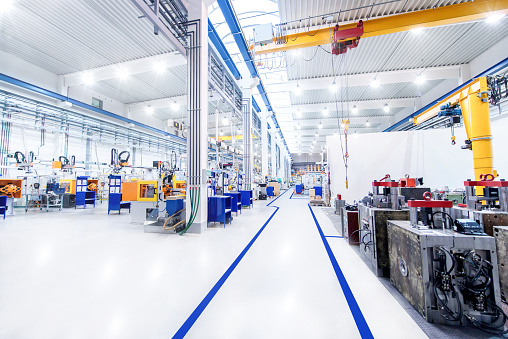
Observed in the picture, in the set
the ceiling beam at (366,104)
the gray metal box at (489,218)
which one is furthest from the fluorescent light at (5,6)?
the ceiling beam at (366,104)

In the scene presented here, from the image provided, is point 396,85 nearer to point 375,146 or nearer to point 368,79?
point 368,79

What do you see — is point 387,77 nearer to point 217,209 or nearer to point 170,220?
point 217,209

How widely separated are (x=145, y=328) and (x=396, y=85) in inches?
505

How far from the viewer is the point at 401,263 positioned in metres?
2.01

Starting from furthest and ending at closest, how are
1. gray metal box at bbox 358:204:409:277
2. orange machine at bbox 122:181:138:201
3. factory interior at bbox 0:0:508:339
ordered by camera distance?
orange machine at bbox 122:181:138:201 < gray metal box at bbox 358:204:409:277 < factory interior at bbox 0:0:508:339

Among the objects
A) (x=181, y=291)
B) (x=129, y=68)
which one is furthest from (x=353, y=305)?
(x=129, y=68)

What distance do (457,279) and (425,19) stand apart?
657 cm

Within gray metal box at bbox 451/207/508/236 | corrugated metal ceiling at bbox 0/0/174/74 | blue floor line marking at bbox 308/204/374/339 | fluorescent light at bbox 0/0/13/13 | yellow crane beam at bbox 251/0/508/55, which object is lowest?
blue floor line marking at bbox 308/204/374/339

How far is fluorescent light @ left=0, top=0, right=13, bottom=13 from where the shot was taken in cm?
480

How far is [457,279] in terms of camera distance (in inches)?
66.1

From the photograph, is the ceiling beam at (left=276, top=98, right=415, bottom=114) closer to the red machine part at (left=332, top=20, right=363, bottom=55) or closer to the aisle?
the red machine part at (left=332, top=20, right=363, bottom=55)

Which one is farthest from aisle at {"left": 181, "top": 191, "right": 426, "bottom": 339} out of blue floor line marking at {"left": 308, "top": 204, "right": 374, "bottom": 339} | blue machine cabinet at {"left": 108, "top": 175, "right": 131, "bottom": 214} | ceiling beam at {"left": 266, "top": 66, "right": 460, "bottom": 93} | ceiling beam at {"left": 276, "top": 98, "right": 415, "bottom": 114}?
ceiling beam at {"left": 276, "top": 98, "right": 415, "bottom": 114}

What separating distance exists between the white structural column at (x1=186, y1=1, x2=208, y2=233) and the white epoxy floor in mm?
1212

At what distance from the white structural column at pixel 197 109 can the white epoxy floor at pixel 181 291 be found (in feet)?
3.98
